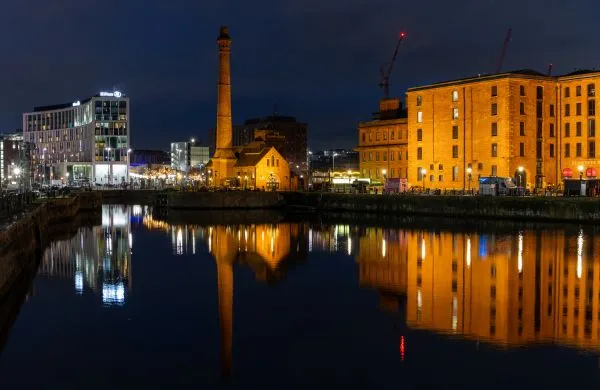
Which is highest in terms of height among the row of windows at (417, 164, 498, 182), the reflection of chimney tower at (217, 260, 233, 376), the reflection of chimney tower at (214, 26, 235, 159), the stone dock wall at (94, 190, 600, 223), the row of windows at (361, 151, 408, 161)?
the reflection of chimney tower at (214, 26, 235, 159)

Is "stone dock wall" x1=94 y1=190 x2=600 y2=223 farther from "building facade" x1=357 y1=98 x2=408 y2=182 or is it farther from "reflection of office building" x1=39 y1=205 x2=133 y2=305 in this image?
"reflection of office building" x1=39 y1=205 x2=133 y2=305

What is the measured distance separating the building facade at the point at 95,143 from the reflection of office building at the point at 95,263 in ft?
339

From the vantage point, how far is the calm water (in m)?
18.5

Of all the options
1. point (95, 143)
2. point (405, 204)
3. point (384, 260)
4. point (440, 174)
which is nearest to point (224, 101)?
point (440, 174)

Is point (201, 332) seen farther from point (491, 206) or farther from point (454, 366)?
point (491, 206)

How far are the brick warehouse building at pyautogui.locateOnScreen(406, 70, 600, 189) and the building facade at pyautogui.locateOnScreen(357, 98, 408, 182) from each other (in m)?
12.4

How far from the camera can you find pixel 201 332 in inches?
912

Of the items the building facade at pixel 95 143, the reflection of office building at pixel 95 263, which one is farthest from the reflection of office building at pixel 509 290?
the building facade at pixel 95 143

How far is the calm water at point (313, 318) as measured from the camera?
1855 centimetres

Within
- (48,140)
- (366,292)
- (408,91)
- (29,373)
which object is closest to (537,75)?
(408,91)

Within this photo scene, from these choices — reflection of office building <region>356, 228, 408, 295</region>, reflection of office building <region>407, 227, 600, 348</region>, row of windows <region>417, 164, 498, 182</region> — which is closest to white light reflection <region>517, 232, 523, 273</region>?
reflection of office building <region>407, 227, 600, 348</region>

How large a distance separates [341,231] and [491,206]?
15.7 m

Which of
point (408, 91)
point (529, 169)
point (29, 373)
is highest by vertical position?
point (408, 91)

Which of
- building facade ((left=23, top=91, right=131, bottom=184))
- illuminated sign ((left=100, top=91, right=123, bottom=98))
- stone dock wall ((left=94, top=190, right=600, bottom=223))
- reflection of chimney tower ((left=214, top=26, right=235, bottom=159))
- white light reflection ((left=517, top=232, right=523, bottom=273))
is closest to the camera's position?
white light reflection ((left=517, top=232, right=523, bottom=273))
